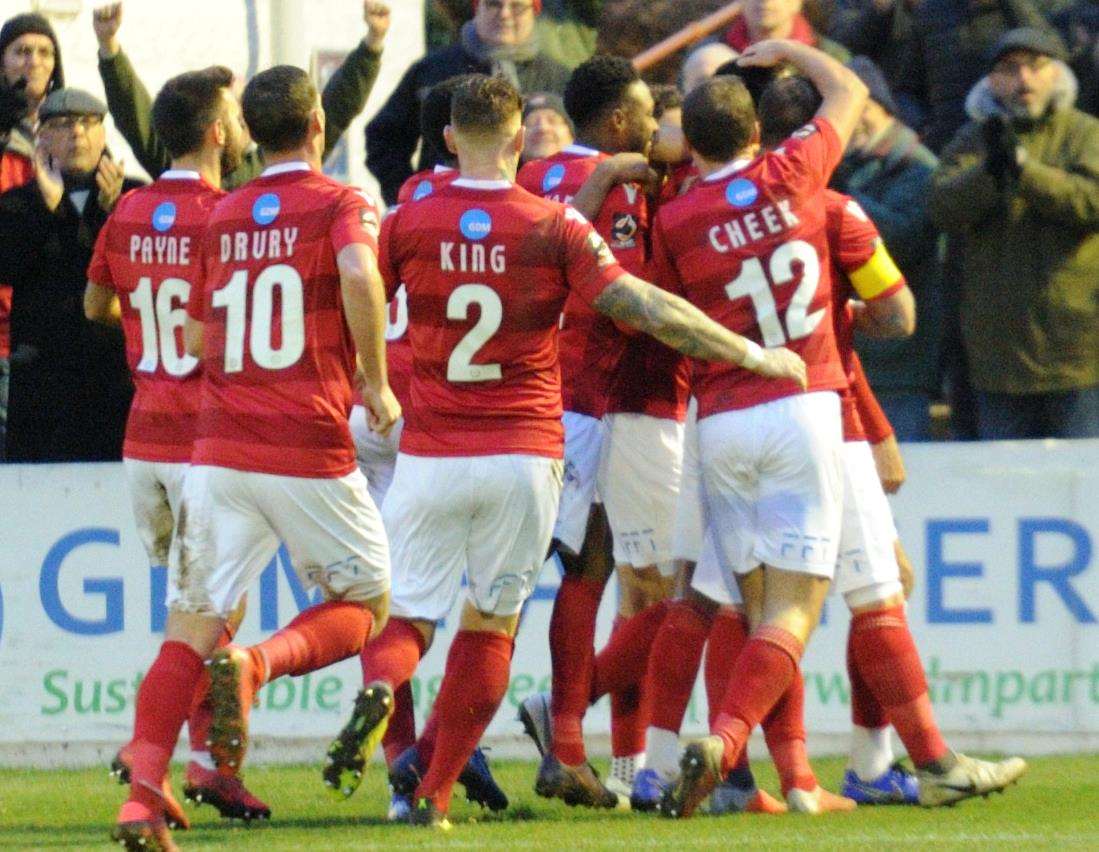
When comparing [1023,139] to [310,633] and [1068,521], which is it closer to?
[1068,521]

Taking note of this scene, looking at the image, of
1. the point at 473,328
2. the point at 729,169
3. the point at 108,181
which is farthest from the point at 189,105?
the point at 108,181

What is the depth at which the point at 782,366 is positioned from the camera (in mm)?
7223

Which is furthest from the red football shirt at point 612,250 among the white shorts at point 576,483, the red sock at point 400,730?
the red sock at point 400,730

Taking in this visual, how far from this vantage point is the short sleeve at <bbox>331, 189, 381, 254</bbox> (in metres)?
6.90

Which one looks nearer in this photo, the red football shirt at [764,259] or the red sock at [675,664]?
the red football shirt at [764,259]

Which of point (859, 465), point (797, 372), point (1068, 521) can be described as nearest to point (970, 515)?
point (1068, 521)

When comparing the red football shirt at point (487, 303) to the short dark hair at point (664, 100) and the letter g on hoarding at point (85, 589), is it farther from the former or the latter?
the letter g on hoarding at point (85, 589)

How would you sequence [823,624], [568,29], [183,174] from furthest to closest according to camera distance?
1. [568,29]
2. [823,624]
3. [183,174]

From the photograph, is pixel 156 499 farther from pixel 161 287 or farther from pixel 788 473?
pixel 788 473

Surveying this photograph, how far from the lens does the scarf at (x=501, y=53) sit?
10.8 meters

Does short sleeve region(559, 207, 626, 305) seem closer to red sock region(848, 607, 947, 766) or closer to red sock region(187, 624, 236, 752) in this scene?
red sock region(848, 607, 947, 766)

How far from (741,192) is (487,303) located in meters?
0.95

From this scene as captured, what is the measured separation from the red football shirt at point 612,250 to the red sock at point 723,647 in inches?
32.0

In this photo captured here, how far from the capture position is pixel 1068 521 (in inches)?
Answer: 371
